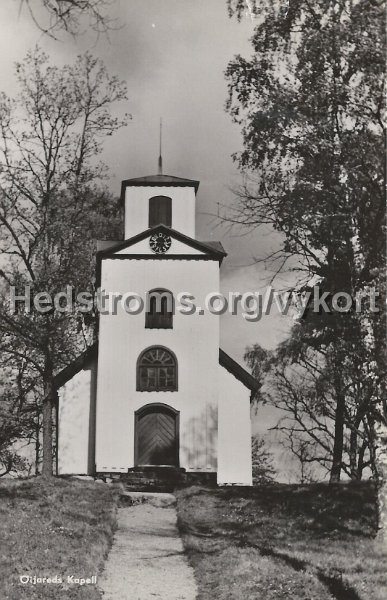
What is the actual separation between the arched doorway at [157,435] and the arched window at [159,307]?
309 centimetres

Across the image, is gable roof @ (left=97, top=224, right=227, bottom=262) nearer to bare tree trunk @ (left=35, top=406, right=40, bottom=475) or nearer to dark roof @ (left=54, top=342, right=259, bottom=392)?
dark roof @ (left=54, top=342, right=259, bottom=392)

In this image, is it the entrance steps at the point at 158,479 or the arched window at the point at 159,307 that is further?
the arched window at the point at 159,307

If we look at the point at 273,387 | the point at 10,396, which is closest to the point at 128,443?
the point at 10,396

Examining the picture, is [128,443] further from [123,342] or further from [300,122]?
[300,122]

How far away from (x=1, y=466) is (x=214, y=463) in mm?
14108

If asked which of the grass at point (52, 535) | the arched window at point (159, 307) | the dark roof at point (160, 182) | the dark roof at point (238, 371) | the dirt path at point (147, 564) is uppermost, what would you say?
the dark roof at point (160, 182)

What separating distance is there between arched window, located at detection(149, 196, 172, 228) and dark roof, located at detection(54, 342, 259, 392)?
5.38 m

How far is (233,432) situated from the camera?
2861cm

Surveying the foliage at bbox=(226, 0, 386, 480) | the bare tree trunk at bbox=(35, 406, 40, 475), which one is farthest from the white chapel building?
the foliage at bbox=(226, 0, 386, 480)

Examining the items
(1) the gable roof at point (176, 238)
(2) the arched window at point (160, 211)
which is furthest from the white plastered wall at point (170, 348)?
(2) the arched window at point (160, 211)

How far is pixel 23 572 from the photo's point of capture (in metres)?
11.7

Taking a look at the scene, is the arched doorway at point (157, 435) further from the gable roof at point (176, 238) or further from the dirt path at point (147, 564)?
the dirt path at point (147, 564)

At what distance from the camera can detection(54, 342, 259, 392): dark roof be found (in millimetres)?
28984

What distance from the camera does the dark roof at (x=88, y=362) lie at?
28984mm
